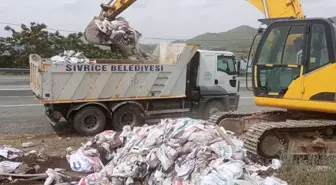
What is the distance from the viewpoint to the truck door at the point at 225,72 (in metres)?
12.8

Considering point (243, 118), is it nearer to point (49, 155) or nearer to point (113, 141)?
point (113, 141)

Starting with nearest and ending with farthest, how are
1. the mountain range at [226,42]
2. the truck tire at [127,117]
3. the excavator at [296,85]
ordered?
the excavator at [296,85], the truck tire at [127,117], the mountain range at [226,42]

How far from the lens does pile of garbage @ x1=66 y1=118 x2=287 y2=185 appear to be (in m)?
5.62

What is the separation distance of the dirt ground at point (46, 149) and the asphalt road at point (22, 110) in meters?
0.81

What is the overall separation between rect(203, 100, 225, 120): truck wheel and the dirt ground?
12.9 feet

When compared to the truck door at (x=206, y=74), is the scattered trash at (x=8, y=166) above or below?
below

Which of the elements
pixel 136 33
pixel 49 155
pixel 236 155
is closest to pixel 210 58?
pixel 136 33

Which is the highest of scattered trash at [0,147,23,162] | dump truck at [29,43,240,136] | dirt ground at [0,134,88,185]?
dump truck at [29,43,240,136]

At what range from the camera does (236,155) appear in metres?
6.12

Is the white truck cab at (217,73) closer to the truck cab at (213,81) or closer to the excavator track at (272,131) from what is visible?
the truck cab at (213,81)

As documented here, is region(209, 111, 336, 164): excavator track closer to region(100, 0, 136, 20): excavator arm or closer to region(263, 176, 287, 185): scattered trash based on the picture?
region(263, 176, 287, 185): scattered trash

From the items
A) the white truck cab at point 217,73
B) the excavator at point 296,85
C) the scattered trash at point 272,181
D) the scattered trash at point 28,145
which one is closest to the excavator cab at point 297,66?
the excavator at point 296,85

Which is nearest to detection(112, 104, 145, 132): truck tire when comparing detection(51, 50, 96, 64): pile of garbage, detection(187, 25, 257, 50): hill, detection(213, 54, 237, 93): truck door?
detection(51, 50, 96, 64): pile of garbage

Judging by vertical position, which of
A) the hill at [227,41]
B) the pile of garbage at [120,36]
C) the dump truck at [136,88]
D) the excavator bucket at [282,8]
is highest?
the hill at [227,41]
